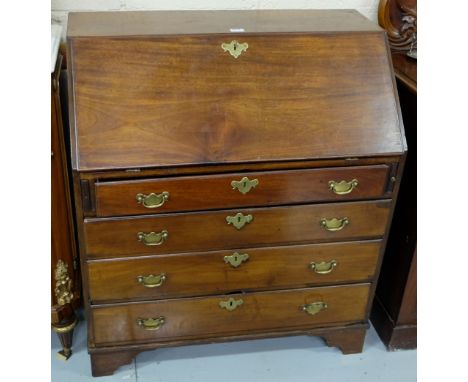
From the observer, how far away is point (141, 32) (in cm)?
162

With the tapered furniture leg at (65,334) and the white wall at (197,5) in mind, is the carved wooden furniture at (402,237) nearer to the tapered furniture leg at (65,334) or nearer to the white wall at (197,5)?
the white wall at (197,5)

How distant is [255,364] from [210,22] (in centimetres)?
122

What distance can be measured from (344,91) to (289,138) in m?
0.23

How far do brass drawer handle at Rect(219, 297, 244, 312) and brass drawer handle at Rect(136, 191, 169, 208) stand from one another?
461 millimetres

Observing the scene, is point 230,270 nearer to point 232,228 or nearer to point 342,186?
point 232,228

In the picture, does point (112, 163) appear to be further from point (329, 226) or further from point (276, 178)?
point (329, 226)

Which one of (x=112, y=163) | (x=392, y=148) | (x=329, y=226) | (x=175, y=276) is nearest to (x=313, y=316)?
(x=329, y=226)

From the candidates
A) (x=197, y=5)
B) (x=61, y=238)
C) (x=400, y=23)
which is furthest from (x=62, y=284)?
(x=400, y=23)

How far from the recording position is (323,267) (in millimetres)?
1856

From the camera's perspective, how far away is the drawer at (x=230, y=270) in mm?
1731

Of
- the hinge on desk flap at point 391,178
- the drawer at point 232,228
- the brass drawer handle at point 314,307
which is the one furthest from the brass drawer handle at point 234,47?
the brass drawer handle at point 314,307

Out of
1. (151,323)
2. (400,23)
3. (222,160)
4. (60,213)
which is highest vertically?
(400,23)

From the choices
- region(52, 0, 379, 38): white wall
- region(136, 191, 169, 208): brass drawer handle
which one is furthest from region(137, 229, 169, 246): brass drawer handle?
region(52, 0, 379, 38): white wall

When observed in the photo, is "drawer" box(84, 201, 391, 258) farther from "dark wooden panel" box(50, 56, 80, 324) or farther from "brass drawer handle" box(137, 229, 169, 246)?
"dark wooden panel" box(50, 56, 80, 324)
